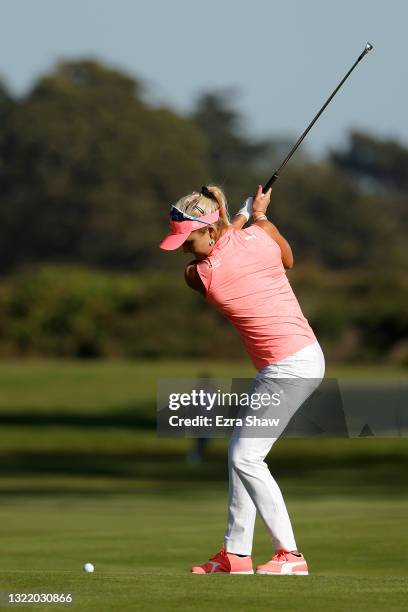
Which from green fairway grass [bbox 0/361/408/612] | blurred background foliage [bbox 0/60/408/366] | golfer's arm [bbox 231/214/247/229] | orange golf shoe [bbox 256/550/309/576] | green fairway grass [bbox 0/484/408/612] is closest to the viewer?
green fairway grass [bbox 0/484/408/612]

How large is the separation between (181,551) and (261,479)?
4121 millimetres

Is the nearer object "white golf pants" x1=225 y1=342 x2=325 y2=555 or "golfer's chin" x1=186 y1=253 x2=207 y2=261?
"white golf pants" x1=225 y1=342 x2=325 y2=555

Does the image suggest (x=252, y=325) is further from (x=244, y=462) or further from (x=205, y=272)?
(x=244, y=462)

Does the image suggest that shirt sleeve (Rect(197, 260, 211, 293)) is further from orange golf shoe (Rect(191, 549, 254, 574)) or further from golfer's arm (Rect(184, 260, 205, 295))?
orange golf shoe (Rect(191, 549, 254, 574))

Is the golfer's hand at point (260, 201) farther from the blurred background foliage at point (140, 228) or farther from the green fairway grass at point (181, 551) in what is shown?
the blurred background foliage at point (140, 228)

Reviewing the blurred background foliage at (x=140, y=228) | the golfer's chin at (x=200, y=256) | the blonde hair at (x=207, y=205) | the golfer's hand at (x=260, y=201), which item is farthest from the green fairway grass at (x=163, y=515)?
the blurred background foliage at (x=140, y=228)

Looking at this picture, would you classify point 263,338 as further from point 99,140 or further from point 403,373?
point 99,140

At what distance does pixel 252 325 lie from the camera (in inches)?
341

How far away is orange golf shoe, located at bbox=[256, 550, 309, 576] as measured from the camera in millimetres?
8633

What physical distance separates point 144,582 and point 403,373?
50066mm

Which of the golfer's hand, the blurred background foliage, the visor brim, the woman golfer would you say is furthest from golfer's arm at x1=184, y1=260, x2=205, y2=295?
the blurred background foliage

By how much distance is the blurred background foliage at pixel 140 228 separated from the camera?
243 ft

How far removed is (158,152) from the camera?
107188mm

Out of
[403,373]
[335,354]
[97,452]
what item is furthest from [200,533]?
[335,354]
